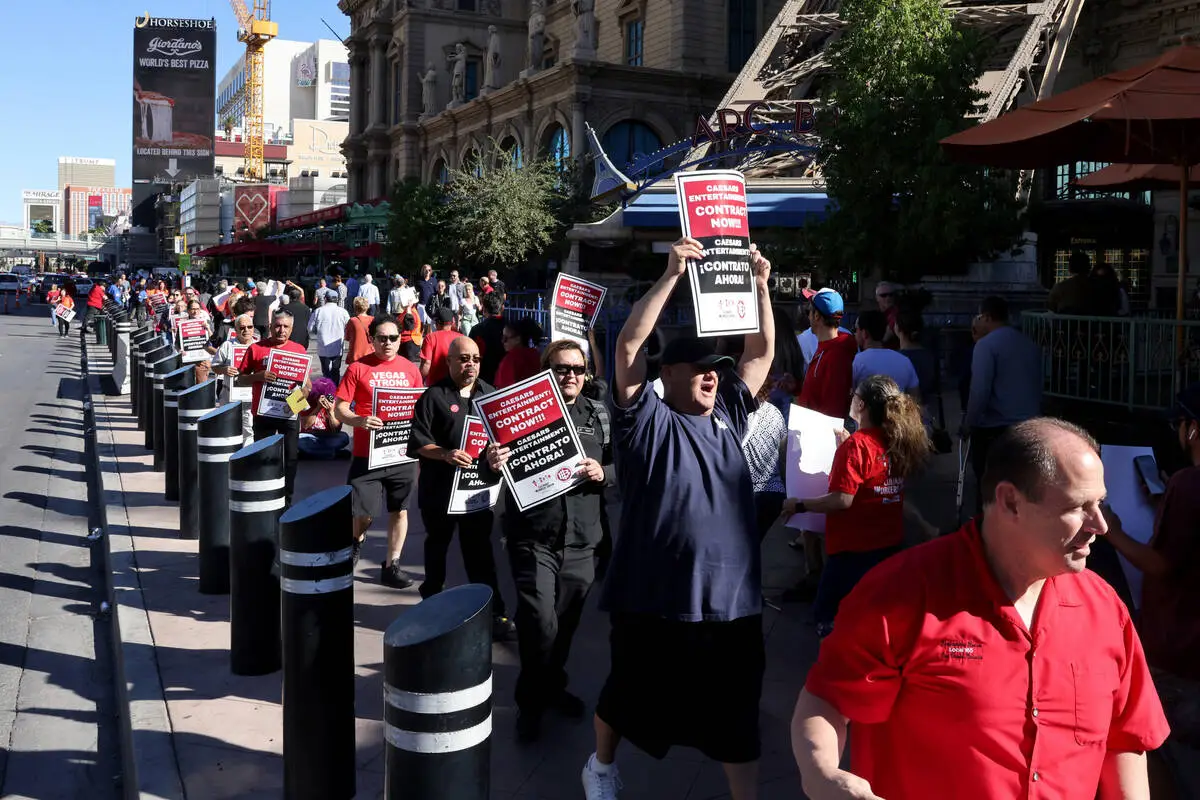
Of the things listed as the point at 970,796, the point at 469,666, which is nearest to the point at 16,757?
the point at 469,666

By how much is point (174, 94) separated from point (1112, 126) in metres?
80.9

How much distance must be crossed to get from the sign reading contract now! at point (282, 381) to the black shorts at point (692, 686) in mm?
5649

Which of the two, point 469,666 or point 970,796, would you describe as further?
point 469,666

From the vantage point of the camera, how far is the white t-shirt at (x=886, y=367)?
23.5 feet

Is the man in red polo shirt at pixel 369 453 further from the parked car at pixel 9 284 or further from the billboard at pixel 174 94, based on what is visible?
the billboard at pixel 174 94

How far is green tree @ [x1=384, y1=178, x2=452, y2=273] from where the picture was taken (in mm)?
32562

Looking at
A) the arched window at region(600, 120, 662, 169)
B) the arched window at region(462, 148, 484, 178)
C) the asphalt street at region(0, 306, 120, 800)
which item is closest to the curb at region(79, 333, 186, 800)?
the asphalt street at region(0, 306, 120, 800)

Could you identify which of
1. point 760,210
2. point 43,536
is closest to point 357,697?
point 43,536

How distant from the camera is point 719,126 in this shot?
23828mm

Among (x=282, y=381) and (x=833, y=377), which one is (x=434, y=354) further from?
(x=833, y=377)

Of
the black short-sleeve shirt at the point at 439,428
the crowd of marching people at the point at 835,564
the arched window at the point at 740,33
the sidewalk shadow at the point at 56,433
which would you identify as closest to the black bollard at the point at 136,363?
the sidewalk shadow at the point at 56,433

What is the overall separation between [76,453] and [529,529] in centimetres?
1143

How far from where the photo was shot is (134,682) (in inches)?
238

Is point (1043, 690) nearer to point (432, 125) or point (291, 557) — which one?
point (291, 557)
